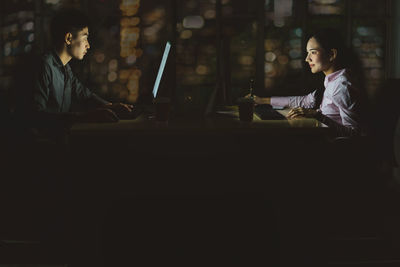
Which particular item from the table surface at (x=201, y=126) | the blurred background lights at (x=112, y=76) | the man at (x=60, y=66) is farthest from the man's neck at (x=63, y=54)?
the blurred background lights at (x=112, y=76)

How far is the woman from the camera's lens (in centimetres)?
292

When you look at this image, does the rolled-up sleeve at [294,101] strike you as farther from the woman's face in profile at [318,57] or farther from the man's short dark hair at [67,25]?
the man's short dark hair at [67,25]

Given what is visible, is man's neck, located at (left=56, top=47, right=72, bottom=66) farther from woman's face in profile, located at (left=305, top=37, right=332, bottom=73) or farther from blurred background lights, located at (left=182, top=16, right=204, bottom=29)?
woman's face in profile, located at (left=305, top=37, right=332, bottom=73)

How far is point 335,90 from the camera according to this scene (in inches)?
121

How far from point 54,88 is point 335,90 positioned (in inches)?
68.8

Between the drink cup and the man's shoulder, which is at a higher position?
the man's shoulder

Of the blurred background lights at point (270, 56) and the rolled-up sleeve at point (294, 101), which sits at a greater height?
the blurred background lights at point (270, 56)

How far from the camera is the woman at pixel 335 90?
2.92m

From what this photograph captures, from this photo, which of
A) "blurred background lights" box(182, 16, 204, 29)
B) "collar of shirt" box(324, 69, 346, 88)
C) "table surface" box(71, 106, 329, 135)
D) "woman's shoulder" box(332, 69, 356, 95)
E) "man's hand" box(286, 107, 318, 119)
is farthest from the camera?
"blurred background lights" box(182, 16, 204, 29)

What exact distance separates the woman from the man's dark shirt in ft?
4.79

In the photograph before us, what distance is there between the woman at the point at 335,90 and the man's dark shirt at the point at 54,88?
1.46 m

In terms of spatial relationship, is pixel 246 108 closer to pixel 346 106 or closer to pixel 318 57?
pixel 346 106

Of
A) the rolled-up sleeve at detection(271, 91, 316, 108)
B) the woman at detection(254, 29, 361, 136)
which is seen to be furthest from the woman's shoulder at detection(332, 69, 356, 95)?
the rolled-up sleeve at detection(271, 91, 316, 108)

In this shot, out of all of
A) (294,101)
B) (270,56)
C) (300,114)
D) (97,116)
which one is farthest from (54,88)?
(270,56)
